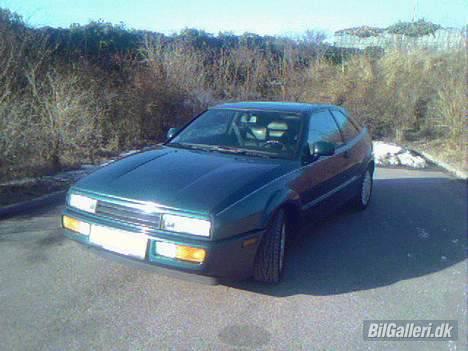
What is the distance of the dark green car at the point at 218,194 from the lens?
3.37 metres

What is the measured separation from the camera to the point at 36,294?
146 inches

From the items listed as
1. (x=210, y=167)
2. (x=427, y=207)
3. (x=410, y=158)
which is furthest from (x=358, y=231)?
(x=410, y=158)

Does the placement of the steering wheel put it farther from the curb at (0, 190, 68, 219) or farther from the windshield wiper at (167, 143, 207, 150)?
the curb at (0, 190, 68, 219)

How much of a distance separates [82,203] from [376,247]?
3100 millimetres

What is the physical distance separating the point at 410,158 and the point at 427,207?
153 inches

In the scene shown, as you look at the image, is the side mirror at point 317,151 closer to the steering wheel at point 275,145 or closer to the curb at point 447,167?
the steering wheel at point 275,145

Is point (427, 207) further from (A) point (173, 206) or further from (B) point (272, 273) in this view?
(A) point (173, 206)

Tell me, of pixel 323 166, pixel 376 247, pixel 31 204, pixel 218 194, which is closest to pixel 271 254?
pixel 218 194

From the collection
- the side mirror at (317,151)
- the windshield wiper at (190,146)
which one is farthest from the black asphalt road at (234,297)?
the windshield wiper at (190,146)

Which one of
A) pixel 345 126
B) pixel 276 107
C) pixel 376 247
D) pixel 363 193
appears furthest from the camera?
pixel 363 193

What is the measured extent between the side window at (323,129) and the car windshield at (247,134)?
0.18 m

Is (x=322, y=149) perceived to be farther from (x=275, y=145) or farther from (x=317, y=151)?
(x=275, y=145)

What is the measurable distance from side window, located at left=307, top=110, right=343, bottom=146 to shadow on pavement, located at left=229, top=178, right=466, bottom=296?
943mm

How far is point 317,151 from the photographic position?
4.52m
